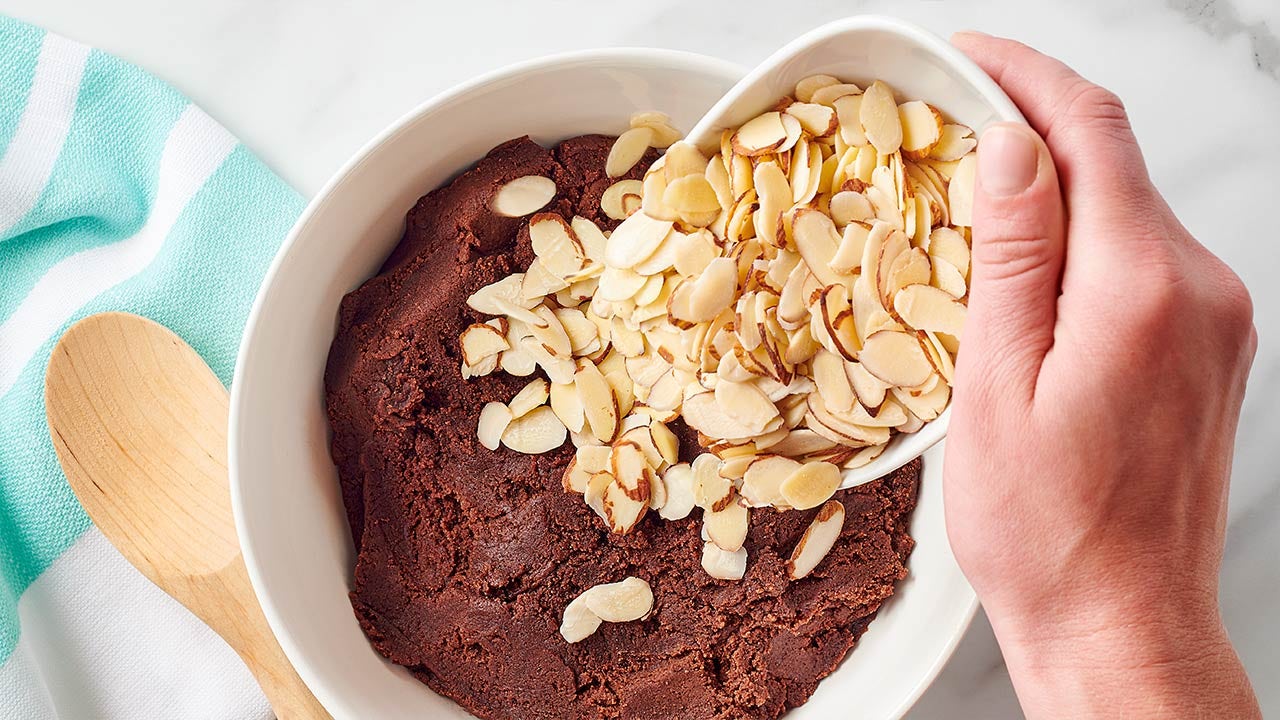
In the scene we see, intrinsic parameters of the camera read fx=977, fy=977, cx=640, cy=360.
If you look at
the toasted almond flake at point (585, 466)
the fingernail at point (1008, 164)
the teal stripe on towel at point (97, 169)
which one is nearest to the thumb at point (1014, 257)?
the fingernail at point (1008, 164)

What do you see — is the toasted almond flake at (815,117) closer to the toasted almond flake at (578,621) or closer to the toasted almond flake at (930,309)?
the toasted almond flake at (930,309)

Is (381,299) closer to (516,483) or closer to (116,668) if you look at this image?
(516,483)

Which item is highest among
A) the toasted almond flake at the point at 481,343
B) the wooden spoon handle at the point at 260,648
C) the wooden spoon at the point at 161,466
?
the toasted almond flake at the point at 481,343

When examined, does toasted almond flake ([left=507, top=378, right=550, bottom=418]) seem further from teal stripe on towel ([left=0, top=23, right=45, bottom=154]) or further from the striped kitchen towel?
teal stripe on towel ([left=0, top=23, right=45, bottom=154])

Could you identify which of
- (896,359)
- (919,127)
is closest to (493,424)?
(896,359)

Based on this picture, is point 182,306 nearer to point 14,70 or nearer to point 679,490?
point 14,70

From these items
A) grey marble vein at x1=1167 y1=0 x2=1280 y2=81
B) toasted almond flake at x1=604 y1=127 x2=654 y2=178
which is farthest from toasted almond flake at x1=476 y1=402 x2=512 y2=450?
grey marble vein at x1=1167 y1=0 x2=1280 y2=81

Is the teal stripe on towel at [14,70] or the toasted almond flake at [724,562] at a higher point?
the teal stripe on towel at [14,70]
